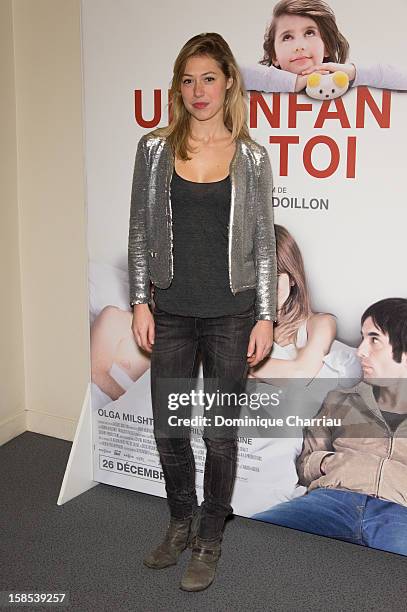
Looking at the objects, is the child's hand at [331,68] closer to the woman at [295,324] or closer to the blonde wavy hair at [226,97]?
the blonde wavy hair at [226,97]

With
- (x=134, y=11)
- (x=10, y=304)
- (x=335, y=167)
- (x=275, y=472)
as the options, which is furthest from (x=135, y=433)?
(x=134, y=11)

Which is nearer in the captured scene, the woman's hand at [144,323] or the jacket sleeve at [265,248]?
the jacket sleeve at [265,248]

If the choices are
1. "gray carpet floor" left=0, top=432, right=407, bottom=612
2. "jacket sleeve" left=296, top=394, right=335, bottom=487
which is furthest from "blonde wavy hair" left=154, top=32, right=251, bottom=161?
"gray carpet floor" left=0, top=432, right=407, bottom=612

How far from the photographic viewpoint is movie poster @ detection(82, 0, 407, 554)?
98.0 inches

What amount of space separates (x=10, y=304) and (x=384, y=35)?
199 cm

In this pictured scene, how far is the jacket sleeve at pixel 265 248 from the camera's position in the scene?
95.1 inches

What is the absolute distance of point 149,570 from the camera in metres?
Result: 2.55

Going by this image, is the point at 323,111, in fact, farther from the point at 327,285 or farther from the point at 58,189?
the point at 58,189

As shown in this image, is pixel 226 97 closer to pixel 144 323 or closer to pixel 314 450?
pixel 144 323

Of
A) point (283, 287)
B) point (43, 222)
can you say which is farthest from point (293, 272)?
point (43, 222)

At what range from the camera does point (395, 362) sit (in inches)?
101

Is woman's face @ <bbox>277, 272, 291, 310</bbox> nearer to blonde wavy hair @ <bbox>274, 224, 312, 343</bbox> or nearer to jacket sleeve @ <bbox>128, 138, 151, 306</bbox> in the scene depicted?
blonde wavy hair @ <bbox>274, 224, 312, 343</bbox>

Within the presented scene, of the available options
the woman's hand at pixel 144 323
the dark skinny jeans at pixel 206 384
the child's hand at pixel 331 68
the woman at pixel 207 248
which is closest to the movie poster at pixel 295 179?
the child's hand at pixel 331 68

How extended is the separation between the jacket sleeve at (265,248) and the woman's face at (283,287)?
251 mm
